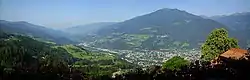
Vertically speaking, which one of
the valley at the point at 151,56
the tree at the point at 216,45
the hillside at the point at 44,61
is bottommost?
the valley at the point at 151,56

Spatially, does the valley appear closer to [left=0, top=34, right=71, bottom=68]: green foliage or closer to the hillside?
the hillside

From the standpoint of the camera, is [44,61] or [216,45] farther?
[44,61]

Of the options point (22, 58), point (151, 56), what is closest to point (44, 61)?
point (22, 58)

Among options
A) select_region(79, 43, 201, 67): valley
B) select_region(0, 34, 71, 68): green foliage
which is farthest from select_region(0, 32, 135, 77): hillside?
select_region(79, 43, 201, 67): valley

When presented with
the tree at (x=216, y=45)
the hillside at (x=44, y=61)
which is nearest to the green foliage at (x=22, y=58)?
the hillside at (x=44, y=61)

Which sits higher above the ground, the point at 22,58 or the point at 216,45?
the point at 216,45

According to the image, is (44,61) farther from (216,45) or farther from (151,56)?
(151,56)

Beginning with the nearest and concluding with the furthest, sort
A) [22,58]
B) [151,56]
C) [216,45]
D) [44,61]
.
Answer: [216,45]
[44,61]
[22,58]
[151,56]

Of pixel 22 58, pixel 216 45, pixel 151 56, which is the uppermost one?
pixel 216 45

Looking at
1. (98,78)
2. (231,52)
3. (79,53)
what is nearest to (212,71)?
(98,78)

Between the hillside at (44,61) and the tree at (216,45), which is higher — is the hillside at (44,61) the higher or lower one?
the lower one

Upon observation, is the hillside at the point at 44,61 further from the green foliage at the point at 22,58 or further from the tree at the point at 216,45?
the tree at the point at 216,45
